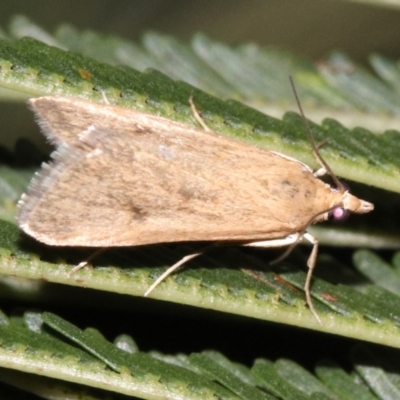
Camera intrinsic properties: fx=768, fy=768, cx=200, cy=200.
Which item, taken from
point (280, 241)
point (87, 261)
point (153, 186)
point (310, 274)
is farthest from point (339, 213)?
point (87, 261)

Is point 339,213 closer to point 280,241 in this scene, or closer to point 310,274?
point 280,241

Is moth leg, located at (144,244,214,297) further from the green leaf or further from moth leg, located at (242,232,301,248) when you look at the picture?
moth leg, located at (242,232,301,248)

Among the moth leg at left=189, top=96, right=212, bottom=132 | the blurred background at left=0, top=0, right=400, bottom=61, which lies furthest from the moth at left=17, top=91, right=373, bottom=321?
the blurred background at left=0, top=0, right=400, bottom=61

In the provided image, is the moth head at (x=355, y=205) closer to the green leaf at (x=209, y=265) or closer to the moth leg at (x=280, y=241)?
the green leaf at (x=209, y=265)

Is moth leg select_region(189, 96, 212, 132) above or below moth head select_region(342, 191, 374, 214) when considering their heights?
above

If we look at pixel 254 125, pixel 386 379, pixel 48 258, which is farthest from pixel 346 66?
pixel 48 258

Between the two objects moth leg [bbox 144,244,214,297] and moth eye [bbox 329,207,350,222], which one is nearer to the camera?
moth leg [bbox 144,244,214,297]

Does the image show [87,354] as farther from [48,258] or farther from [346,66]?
[346,66]

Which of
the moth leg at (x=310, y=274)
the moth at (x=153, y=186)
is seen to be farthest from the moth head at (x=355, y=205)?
the moth leg at (x=310, y=274)

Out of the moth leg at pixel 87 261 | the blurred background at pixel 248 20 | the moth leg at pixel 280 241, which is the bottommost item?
the moth leg at pixel 87 261

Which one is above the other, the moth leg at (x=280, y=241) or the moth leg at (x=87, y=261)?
the moth leg at (x=280, y=241)
